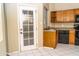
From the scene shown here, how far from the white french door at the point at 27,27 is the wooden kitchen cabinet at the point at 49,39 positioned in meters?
0.19

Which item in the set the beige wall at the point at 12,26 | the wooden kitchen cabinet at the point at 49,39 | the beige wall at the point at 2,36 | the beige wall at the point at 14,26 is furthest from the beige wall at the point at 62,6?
the beige wall at the point at 2,36

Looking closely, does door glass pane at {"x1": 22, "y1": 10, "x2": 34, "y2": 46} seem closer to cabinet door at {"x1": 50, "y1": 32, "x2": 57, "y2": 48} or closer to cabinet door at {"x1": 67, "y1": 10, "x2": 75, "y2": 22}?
cabinet door at {"x1": 50, "y1": 32, "x2": 57, "y2": 48}

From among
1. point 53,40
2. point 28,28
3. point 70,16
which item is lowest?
point 53,40

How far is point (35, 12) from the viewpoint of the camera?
6.05ft

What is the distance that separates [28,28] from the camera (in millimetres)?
1878

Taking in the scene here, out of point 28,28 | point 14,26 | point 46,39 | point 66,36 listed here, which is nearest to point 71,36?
point 66,36

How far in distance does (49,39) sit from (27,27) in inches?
16.8

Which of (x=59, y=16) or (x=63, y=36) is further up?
(x=59, y=16)

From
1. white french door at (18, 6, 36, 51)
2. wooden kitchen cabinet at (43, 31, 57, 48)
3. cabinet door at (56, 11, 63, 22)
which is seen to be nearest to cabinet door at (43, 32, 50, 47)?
wooden kitchen cabinet at (43, 31, 57, 48)

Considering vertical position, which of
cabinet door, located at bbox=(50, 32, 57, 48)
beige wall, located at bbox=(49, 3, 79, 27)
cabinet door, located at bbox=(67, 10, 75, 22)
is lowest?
cabinet door, located at bbox=(50, 32, 57, 48)

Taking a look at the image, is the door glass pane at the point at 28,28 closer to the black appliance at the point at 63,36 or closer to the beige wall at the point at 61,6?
the beige wall at the point at 61,6

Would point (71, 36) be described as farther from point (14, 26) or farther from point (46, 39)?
point (14, 26)

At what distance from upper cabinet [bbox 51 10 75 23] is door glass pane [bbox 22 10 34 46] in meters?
0.38

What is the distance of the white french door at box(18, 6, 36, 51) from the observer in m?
1.82
